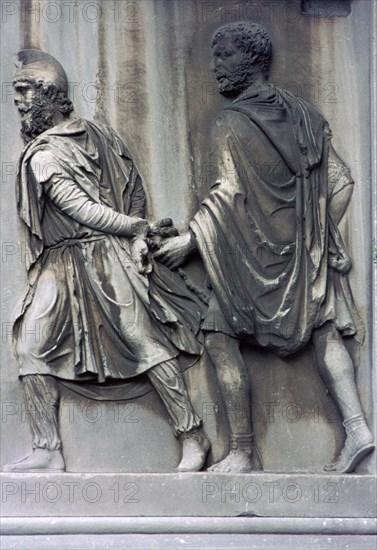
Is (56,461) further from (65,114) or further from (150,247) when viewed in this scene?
(65,114)

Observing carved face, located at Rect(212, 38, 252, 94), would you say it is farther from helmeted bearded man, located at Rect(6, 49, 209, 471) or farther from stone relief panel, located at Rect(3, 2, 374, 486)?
helmeted bearded man, located at Rect(6, 49, 209, 471)

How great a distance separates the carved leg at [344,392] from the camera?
421 inches

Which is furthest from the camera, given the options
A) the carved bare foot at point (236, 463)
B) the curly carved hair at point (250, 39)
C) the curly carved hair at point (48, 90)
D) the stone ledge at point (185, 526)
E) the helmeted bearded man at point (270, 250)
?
the curly carved hair at point (250, 39)

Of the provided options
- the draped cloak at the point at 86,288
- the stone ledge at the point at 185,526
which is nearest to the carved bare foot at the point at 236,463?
the stone ledge at the point at 185,526

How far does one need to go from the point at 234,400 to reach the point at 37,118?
8.18ft

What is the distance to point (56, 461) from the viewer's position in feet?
34.9

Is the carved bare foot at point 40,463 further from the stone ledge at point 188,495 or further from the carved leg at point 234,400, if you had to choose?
the carved leg at point 234,400

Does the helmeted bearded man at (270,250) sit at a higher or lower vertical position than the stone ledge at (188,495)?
higher

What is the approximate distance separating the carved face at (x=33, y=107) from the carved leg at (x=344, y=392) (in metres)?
2.50

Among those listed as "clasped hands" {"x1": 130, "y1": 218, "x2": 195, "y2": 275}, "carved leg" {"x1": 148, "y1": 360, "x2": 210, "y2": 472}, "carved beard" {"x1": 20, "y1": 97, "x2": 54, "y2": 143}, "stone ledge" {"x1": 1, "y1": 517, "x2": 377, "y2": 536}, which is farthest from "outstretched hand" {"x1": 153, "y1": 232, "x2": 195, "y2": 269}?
"stone ledge" {"x1": 1, "y1": 517, "x2": 377, "y2": 536}

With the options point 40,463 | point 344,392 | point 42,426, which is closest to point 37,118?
point 42,426

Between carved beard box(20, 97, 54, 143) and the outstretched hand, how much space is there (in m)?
1.22

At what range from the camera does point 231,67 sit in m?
11.0

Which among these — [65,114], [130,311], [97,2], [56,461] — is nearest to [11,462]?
[56,461]
